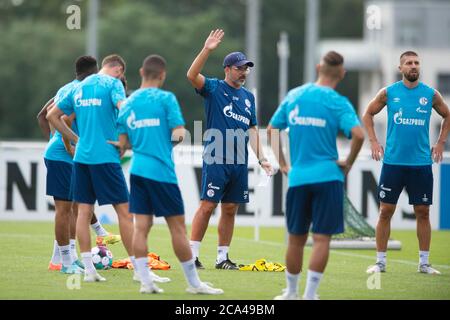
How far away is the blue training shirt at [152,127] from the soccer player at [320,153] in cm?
115

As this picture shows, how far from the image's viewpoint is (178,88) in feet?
227

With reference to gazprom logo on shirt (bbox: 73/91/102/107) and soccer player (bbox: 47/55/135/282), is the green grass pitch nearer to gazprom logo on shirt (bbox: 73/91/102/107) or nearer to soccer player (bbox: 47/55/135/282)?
soccer player (bbox: 47/55/135/282)

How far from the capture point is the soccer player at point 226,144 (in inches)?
508

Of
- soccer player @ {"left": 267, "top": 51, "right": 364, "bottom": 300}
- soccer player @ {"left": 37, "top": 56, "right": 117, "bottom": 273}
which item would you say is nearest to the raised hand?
soccer player @ {"left": 37, "top": 56, "right": 117, "bottom": 273}

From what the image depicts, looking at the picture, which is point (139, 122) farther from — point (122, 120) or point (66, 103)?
point (66, 103)

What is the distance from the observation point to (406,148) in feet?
42.9

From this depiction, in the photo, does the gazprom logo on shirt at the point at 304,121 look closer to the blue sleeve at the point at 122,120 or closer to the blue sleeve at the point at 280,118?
the blue sleeve at the point at 280,118

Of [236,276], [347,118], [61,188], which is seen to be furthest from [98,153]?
[347,118]

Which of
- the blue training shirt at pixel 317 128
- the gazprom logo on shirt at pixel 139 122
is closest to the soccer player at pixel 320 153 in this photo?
the blue training shirt at pixel 317 128

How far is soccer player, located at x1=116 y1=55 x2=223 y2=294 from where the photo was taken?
10344mm

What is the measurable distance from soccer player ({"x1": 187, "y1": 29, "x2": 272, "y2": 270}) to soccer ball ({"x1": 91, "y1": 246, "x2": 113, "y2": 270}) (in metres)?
1.00

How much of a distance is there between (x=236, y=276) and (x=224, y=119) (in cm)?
188

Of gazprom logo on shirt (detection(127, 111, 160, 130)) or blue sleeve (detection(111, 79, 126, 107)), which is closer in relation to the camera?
gazprom logo on shirt (detection(127, 111, 160, 130))
